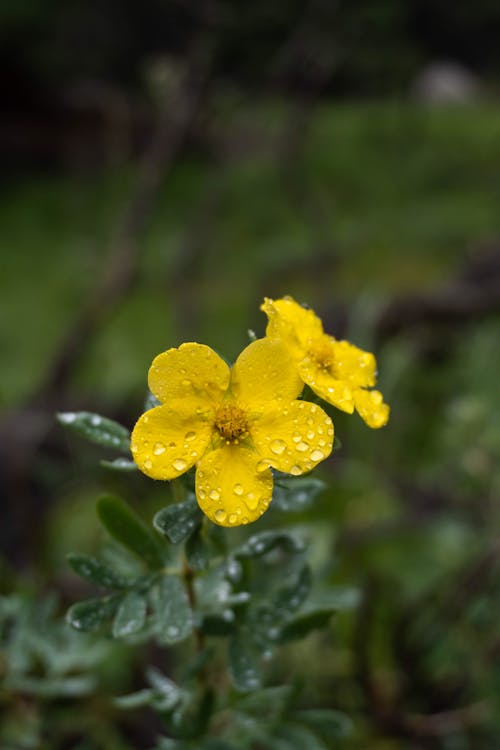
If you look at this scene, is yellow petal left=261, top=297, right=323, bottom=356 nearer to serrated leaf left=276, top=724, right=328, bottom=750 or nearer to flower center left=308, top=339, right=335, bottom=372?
flower center left=308, top=339, right=335, bottom=372

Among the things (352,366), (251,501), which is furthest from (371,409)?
(251,501)

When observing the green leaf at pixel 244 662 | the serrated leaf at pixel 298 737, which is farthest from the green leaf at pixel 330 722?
the green leaf at pixel 244 662

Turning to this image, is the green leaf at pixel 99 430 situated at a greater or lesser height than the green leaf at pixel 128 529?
greater

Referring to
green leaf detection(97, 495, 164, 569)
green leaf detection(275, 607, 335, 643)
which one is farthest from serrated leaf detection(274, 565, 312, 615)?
green leaf detection(97, 495, 164, 569)

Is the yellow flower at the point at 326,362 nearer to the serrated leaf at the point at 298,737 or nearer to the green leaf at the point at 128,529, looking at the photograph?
the green leaf at the point at 128,529

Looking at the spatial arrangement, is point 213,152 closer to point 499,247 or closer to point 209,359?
point 499,247

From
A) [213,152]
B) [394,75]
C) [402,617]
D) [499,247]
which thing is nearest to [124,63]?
[213,152]

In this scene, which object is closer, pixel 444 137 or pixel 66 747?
pixel 66 747

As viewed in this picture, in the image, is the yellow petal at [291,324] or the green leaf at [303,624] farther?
the green leaf at [303,624]
